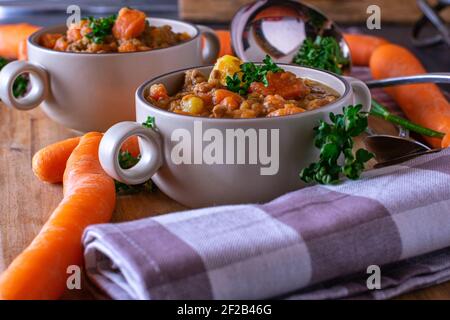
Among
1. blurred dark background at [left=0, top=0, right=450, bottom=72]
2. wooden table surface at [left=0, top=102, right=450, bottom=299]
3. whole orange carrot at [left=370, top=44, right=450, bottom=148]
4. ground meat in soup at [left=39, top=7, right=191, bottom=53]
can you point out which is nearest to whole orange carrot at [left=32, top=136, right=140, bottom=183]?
wooden table surface at [left=0, top=102, right=450, bottom=299]

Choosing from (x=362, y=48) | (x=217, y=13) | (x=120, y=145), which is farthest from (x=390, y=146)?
(x=217, y=13)

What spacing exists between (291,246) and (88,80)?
0.81 m

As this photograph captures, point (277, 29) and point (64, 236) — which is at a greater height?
point (277, 29)

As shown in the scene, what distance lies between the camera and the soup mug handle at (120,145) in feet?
4.42

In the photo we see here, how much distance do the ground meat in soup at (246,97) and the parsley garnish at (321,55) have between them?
1.73 ft

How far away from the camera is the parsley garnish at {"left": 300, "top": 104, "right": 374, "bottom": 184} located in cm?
134

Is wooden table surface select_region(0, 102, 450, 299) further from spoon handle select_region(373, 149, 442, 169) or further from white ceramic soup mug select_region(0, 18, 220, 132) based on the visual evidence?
spoon handle select_region(373, 149, 442, 169)

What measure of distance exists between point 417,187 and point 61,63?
876 mm

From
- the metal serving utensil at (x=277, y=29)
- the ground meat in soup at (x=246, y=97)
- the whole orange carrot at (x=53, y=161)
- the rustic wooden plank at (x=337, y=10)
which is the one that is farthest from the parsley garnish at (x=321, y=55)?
the rustic wooden plank at (x=337, y=10)

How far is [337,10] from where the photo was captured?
341 centimetres

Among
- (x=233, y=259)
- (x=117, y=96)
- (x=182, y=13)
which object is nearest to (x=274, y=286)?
(x=233, y=259)

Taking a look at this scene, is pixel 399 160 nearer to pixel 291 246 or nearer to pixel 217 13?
pixel 291 246

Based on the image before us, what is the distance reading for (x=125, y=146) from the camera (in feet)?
5.39
